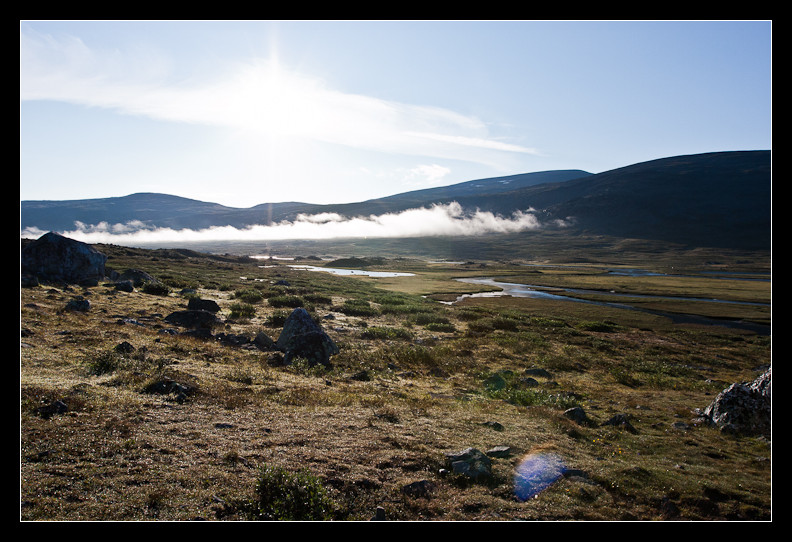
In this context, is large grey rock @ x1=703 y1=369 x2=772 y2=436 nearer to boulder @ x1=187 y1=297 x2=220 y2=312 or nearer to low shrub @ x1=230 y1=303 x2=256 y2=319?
low shrub @ x1=230 y1=303 x2=256 y2=319

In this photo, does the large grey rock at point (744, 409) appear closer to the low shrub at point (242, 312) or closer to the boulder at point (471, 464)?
the boulder at point (471, 464)

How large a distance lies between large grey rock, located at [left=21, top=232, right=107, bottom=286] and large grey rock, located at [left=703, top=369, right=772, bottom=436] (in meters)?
45.0

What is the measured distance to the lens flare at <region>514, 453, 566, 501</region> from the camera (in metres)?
8.54

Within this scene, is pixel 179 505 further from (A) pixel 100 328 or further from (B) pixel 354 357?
(A) pixel 100 328

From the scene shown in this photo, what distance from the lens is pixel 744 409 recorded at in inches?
591

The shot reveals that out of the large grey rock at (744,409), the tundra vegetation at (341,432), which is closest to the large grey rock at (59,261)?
the tundra vegetation at (341,432)

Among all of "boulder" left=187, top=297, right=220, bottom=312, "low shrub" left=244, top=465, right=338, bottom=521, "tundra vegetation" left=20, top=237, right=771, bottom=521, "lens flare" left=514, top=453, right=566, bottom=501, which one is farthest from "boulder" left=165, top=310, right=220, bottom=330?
"lens flare" left=514, top=453, right=566, bottom=501

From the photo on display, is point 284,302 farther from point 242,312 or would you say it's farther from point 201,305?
point 201,305

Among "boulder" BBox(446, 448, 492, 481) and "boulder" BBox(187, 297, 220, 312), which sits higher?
"boulder" BBox(187, 297, 220, 312)

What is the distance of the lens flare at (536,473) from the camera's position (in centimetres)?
854

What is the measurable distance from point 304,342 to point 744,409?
63.8ft

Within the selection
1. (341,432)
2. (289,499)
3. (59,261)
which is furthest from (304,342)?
(59,261)

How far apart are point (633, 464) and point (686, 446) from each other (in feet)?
13.2
